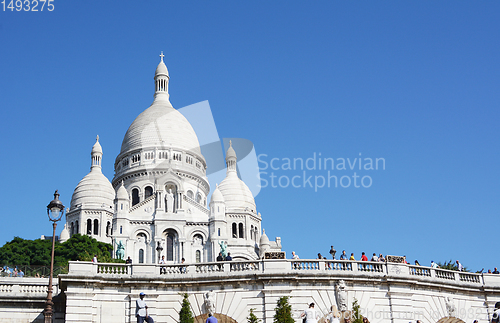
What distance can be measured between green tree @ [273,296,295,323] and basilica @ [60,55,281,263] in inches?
2088

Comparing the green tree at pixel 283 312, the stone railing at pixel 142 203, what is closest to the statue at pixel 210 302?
the green tree at pixel 283 312

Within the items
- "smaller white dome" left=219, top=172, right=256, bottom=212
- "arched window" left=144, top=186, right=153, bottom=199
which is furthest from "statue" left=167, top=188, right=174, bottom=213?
"smaller white dome" left=219, top=172, right=256, bottom=212

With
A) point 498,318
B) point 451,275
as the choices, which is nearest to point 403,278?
point 451,275

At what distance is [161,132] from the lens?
102 meters

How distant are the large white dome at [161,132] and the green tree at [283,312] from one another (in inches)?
2876

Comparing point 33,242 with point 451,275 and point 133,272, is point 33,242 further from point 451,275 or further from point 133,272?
point 451,275

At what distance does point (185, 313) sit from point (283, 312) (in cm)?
386

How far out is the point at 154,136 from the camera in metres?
102

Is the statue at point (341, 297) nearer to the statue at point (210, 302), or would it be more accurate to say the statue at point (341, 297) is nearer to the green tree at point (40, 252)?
the statue at point (210, 302)

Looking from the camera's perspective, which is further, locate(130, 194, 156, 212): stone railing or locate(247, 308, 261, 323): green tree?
locate(130, 194, 156, 212): stone railing

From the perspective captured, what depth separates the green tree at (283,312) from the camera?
2823cm

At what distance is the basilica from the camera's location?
3438 inches

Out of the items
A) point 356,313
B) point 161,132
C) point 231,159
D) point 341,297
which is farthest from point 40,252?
point 231,159

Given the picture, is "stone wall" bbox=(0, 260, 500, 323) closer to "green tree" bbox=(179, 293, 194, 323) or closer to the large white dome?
"green tree" bbox=(179, 293, 194, 323)
